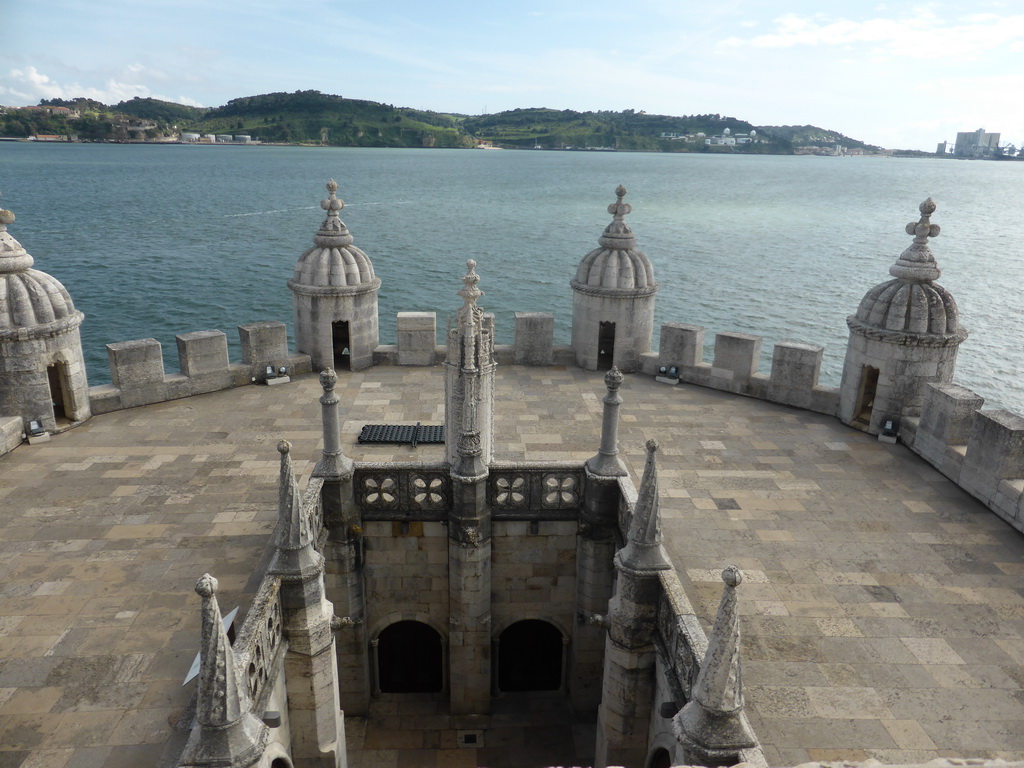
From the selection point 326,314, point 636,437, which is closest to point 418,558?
point 636,437

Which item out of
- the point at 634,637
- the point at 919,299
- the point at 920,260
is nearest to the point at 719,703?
the point at 634,637

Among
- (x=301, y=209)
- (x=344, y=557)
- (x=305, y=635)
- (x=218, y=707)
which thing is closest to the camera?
(x=218, y=707)

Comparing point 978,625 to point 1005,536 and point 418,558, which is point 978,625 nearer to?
Answer: point 1005,536

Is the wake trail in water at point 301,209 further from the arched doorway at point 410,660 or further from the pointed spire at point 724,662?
the pointed spire at point 724,662

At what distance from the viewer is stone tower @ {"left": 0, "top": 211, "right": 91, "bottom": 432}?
14.5 metres

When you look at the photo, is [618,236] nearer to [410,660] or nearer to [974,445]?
[974,445]

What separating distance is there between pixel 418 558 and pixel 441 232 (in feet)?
222

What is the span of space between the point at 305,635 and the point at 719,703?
5403mm

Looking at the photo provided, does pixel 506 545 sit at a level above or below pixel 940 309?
below

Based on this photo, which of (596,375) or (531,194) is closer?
(596,375)

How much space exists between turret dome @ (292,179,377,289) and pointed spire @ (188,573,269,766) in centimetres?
1241

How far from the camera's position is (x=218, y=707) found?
22.9ft

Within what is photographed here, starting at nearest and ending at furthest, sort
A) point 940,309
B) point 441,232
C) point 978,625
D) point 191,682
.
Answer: point 191,682 → point 978,625 → point 940,309 → point 441,232

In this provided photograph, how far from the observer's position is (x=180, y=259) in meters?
Result: 59.9
